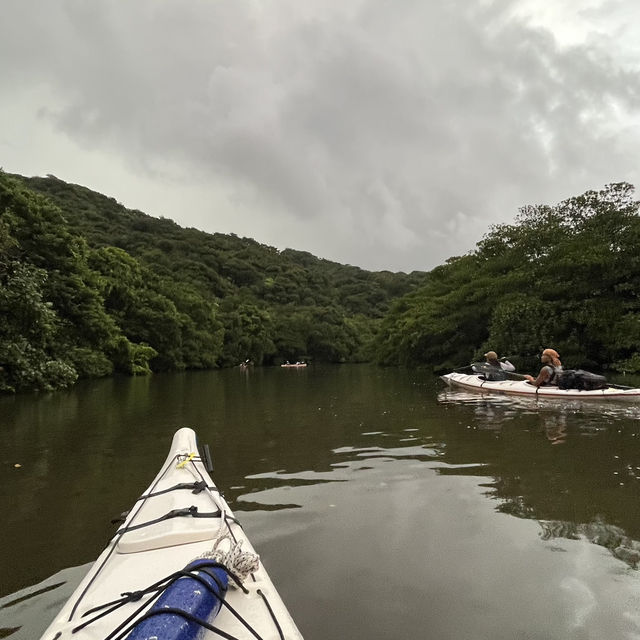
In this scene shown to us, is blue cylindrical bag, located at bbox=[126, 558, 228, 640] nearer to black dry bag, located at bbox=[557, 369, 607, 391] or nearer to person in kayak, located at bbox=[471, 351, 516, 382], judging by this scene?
black dry bag, located at bbox=[557, 369, 607, 391]

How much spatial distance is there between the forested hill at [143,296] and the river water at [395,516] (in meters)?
10.6

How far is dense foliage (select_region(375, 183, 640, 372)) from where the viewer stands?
20.1 metres

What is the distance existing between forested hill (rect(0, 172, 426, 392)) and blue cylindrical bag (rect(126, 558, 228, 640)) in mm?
17909

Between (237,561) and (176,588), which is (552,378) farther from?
(176,588)

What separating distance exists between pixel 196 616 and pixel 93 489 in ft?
14.1

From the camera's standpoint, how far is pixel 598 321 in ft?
66.0

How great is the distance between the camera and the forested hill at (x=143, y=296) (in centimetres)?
1880

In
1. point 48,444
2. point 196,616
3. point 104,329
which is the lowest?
point 48,444

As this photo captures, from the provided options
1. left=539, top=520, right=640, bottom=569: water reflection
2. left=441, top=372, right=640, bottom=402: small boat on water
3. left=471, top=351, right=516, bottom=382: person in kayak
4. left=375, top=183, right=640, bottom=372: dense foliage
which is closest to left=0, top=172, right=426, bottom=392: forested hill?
left=441, top=372, right=640, bottom=402: small boat on water

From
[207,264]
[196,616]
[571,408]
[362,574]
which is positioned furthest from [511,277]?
[207,264]

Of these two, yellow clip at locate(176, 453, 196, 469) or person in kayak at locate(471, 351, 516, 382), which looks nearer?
yellow clip at locate(176, 453, 196, 469)

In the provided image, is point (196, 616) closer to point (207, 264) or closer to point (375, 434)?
point (375, 434)

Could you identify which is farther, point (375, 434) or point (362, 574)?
point (375, 434)

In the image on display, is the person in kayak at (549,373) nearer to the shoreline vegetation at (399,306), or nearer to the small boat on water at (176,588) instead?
the shoreline vegetation at (399,306)
